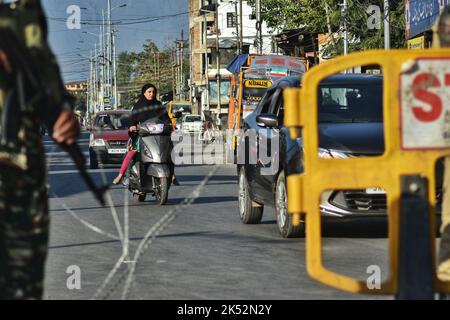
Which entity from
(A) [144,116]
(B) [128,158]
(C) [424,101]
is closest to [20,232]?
(C) [424,101]

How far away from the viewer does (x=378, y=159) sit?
5.72 metres

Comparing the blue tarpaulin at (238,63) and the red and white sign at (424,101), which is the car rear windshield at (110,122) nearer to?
the blue tarpaulin at (238,63)

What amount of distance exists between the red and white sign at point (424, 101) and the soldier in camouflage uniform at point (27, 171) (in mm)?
1563

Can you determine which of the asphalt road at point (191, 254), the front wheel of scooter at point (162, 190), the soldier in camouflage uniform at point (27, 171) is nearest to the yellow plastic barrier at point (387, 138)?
→ the asphalt road at point (191, 254)

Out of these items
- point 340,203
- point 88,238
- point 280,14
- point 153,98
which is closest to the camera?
point 340,203

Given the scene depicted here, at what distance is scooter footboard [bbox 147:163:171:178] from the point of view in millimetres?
16703

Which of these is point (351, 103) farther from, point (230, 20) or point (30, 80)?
point (230, 20)

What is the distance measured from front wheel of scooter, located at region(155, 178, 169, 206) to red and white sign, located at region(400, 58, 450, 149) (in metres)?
11.2

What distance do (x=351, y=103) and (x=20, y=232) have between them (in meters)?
8.08

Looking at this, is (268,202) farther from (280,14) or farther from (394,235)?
(280,14)

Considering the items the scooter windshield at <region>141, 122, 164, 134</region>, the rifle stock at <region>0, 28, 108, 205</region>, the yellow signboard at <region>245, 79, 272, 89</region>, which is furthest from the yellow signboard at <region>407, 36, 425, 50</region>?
the rifle stock at <region>0, 28, 108, 205</region>

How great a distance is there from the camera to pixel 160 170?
16.7m
